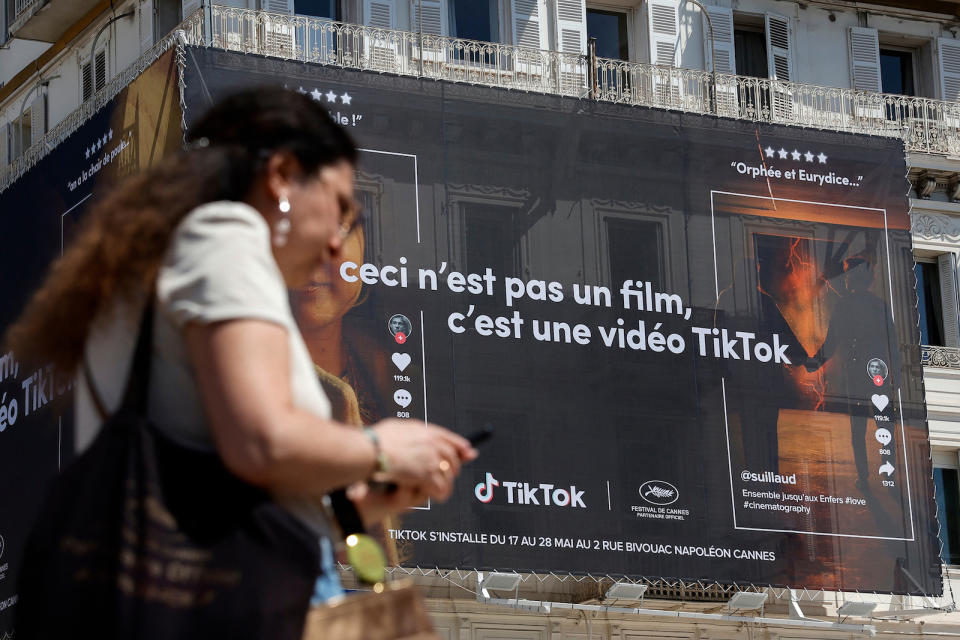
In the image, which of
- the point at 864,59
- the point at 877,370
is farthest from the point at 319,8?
the point at 877,370

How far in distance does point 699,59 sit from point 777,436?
16.4 feet

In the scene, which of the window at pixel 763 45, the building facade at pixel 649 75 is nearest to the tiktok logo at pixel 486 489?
the building facade at pixel 649 75

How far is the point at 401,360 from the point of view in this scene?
21016mm

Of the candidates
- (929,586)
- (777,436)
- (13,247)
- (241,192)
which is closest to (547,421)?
(777,436)

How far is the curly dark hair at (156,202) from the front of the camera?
8.84 ft

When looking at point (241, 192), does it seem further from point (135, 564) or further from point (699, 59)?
point (699, 59)

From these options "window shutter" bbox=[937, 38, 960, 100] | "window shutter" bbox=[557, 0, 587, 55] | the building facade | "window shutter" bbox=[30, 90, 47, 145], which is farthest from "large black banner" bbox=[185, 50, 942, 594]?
"window shutter" bbox=[30, 90, 47, 145]

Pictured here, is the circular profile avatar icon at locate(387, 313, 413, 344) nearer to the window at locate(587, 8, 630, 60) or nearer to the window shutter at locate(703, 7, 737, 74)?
the window at locate(587, 8, 630, 60)

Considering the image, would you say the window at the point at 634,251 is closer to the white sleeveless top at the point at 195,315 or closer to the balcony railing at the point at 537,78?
the balcony railing at the point at 537,78

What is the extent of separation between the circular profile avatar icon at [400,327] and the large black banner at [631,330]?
1.0 inches

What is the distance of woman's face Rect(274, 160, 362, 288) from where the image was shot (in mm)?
2807

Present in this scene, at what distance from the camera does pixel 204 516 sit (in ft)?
8.37

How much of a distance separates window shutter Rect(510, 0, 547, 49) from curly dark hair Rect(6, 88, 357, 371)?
840 inches

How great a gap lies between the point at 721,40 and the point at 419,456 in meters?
23.1
